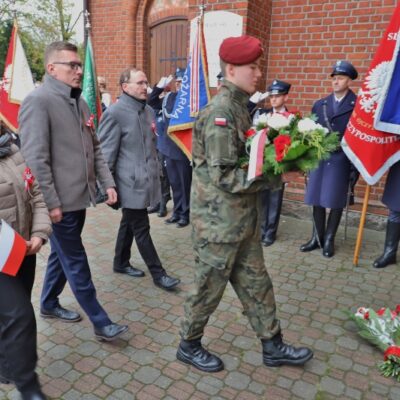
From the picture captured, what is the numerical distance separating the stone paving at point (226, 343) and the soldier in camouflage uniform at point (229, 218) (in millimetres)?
161

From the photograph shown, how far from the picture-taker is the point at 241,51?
2334 mm

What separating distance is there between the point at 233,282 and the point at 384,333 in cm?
123

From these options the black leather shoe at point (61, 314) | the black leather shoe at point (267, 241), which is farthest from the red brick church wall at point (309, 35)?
the black leather shoe at point (61, 314)

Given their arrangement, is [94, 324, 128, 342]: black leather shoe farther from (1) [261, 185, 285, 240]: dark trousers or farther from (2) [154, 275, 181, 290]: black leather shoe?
(1) [261, 185, 285, 240]: dark trousers

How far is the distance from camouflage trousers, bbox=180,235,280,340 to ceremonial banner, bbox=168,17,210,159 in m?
2.91

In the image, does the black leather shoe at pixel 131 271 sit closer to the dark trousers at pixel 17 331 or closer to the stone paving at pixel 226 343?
the stone paving at pixel 226 343

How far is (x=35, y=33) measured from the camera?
22797mm

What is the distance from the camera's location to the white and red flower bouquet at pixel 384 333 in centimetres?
281

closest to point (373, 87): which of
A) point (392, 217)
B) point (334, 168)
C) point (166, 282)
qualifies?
point (334, 168)

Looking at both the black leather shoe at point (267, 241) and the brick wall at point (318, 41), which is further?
the brick wall at point (318, 41)

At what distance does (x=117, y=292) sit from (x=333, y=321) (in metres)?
1.96

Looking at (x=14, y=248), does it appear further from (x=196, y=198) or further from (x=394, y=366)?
(x=394, y=366)

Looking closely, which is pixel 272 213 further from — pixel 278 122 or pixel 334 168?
pixel 278 122

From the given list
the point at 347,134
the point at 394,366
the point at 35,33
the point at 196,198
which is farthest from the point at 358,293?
the point at 35,33
